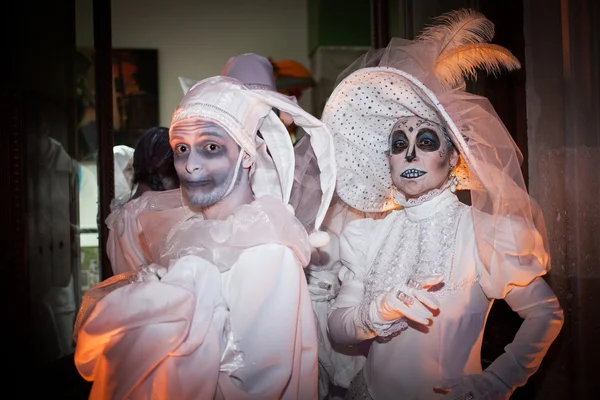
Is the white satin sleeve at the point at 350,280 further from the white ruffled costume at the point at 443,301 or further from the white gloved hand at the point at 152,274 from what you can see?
the white gloved hand at the point at 152,274

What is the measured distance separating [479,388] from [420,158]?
2.54 feet

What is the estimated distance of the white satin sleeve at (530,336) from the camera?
6.97 ft

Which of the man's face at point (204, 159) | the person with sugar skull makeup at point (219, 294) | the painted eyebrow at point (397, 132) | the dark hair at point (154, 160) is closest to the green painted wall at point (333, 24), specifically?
the dark hair at point (154, 160)

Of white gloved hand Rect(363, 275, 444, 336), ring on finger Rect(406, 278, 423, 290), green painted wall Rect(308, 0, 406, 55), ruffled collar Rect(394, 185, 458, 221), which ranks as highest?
green painted wall Rect(308, 0, 406, 55)

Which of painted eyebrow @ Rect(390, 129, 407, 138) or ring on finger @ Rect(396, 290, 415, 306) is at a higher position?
painted eyebrow @ Rect(390, 129, 407, 138)

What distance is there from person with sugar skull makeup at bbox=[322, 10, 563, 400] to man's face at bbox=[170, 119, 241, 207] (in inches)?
23.3

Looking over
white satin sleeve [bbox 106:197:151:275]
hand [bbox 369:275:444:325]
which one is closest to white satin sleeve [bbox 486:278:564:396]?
hand [bbox 369:275:444:325]

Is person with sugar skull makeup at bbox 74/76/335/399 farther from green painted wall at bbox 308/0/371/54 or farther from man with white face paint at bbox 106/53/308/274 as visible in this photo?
green painted wall at bbox 308/0/371/54

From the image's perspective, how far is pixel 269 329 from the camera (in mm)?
1929

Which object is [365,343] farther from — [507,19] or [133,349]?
[507,19]

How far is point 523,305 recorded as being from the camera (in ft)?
7.19

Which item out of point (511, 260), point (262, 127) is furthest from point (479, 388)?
point (262, 127)

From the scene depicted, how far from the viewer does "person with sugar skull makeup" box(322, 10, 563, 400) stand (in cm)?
216

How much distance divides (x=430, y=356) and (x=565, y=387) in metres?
1.01
